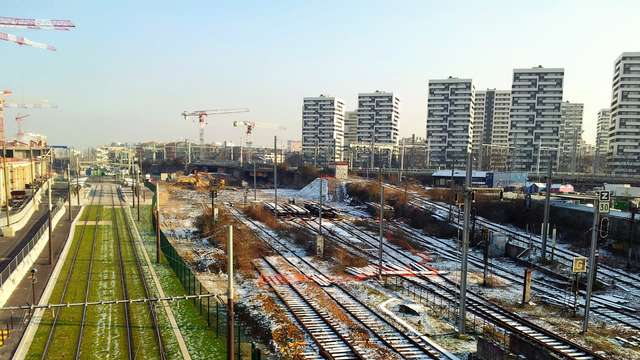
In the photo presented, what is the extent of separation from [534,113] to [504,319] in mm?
117860

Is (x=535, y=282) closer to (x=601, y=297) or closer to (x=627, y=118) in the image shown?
(x=601, y=297)

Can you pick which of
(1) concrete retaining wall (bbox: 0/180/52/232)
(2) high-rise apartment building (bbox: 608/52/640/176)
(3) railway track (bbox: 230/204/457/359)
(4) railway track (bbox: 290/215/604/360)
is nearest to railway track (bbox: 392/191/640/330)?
(4) railway track (bbox: 290/215/604/360)

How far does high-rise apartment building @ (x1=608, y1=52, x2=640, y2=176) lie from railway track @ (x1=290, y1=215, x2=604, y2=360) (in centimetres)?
9842

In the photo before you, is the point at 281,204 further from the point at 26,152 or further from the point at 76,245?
the point at 26,152

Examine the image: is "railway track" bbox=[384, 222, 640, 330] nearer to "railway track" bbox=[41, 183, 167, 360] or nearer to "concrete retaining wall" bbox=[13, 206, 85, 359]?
"railway track" bbox=[41, 183, 167, 360]

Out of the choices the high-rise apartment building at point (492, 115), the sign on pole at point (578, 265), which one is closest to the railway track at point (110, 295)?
the sign on pole at point (578, 265)

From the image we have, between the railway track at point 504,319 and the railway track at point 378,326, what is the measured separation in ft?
12.8

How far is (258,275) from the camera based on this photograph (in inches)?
1065

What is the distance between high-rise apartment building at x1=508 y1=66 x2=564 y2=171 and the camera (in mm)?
120625

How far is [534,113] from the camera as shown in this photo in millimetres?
123375

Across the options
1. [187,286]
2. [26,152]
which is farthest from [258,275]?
[26,152]

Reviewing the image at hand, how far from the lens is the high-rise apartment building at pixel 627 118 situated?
340ft

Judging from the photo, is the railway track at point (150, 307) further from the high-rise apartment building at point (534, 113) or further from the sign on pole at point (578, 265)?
the high-rise apartment building at point (534, 113)

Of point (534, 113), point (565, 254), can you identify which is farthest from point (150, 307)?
point (534, 113)
